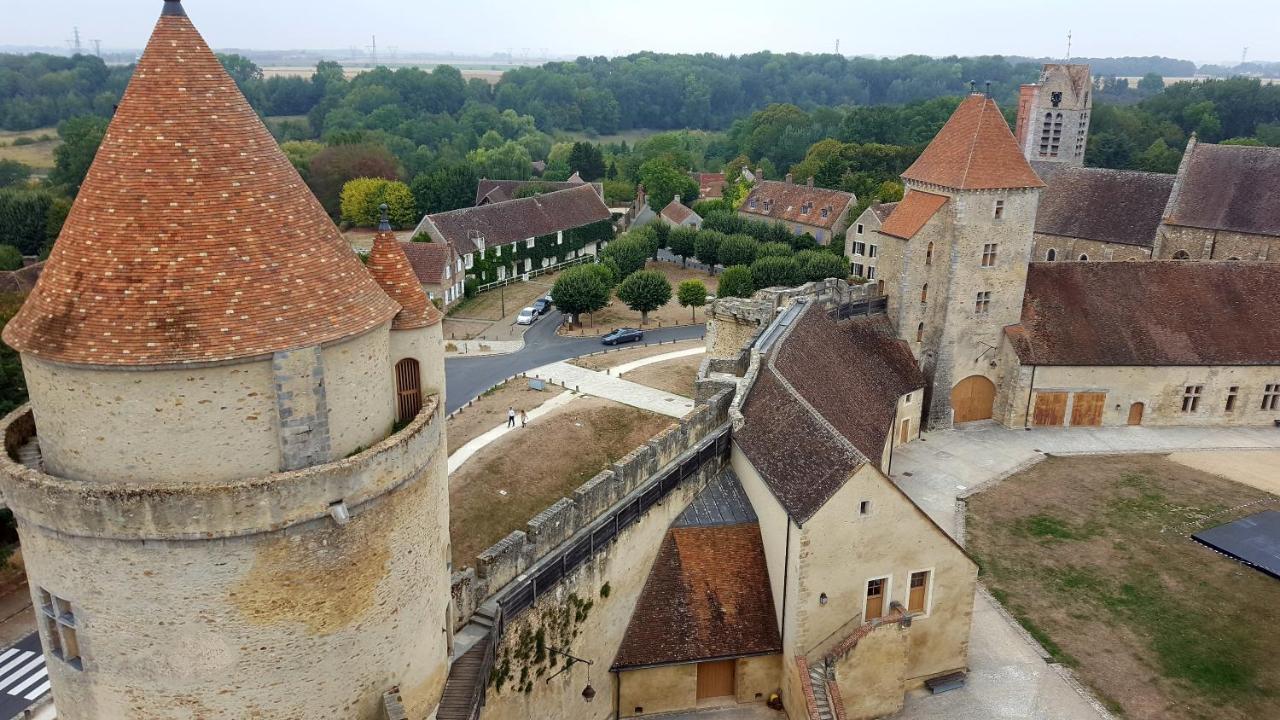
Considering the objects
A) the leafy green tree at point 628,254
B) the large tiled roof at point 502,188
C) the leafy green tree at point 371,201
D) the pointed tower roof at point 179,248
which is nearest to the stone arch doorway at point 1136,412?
the pointed tower roof at point 179,248

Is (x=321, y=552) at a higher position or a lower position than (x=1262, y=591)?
higher

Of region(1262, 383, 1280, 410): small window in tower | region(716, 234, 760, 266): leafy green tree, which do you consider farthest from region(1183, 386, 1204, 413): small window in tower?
region(716, 234, 760, 266): leafy green tree

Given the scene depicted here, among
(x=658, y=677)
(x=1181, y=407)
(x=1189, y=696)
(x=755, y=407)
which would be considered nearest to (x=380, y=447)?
(x=658, y=677)

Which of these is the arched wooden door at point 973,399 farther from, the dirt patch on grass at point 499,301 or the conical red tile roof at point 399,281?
the dirt patch on grass at point 499,301

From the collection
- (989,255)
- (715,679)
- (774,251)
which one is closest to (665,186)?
(774,251)

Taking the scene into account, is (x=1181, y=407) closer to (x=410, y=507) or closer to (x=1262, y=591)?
(x=1262, y=591)

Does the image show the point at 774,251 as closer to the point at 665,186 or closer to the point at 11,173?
the point at 665,186
